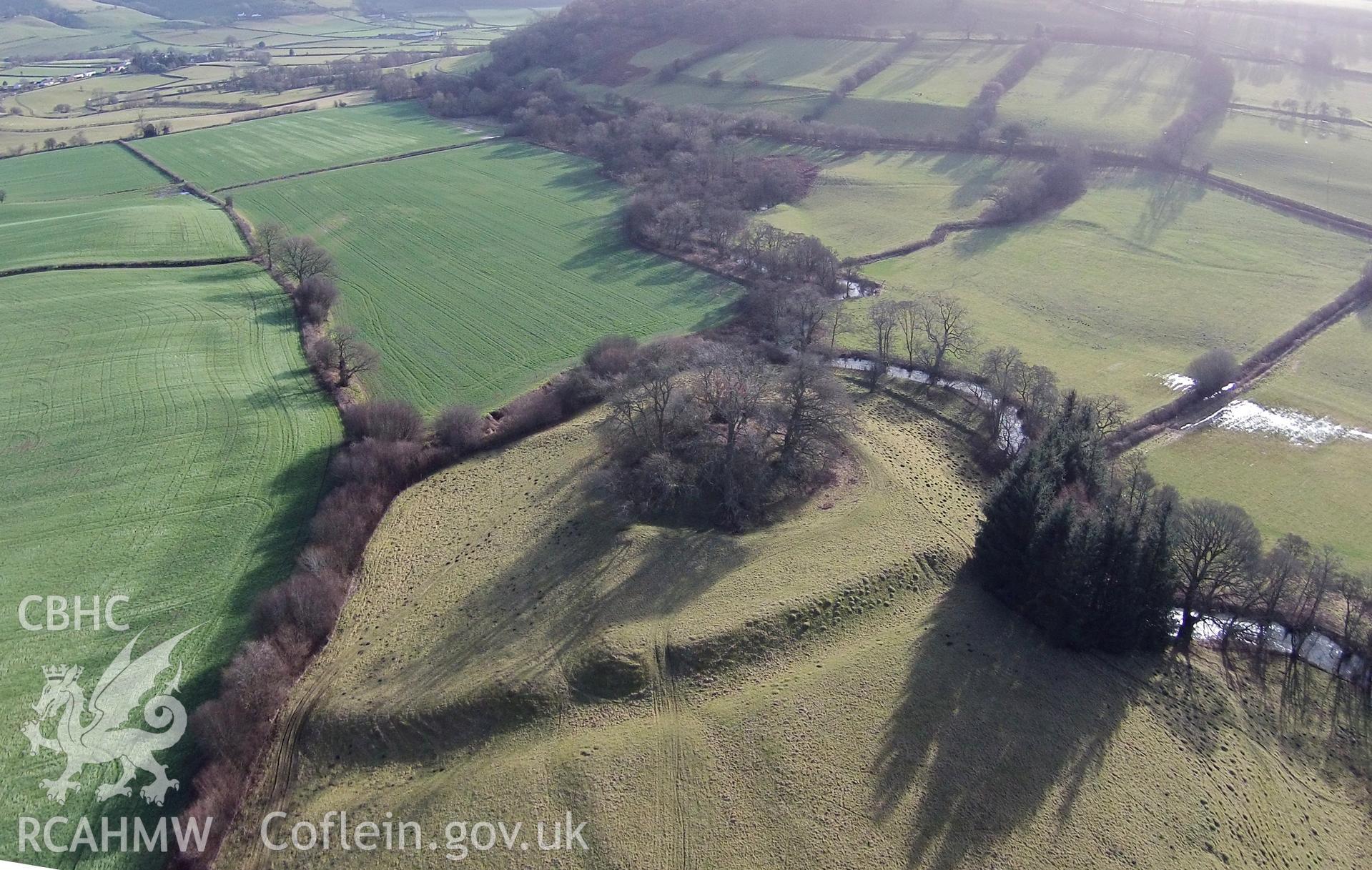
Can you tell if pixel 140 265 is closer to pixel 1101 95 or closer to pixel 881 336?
pixel 881 336

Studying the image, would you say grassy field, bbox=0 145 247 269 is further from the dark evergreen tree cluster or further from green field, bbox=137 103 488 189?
the dark evergreen tree cluster

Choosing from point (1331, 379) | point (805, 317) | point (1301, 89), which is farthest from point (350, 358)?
point (1301, 89)

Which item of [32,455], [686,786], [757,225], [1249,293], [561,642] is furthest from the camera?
[757,225]

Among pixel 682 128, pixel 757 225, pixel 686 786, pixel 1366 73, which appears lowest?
pixel 686 786

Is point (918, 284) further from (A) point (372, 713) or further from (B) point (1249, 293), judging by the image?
(A) point (372, 713)

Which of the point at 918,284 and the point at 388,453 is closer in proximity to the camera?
the point at 388,453

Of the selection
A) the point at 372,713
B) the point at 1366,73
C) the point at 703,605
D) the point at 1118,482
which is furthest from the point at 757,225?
the point at 1366,73

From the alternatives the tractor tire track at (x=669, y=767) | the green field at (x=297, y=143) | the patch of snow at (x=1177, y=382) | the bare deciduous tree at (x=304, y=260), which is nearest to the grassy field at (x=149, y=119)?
the green field at (x=297, y=143)
